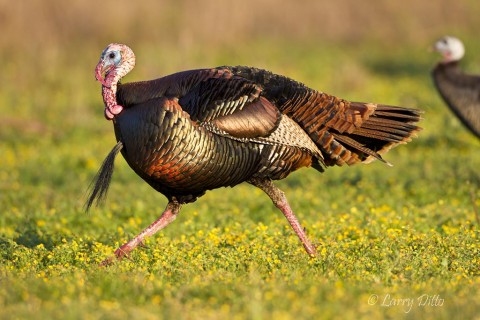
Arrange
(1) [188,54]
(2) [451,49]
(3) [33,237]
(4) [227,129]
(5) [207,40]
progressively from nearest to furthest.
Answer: (4) [227,129] → (3) [33,237] → (2) [451,49] → (1) [188,54] → (5) [207,40]

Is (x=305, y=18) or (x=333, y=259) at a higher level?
(x=305, y=18)

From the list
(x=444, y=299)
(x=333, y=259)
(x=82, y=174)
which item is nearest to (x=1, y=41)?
(x=82, y=174)

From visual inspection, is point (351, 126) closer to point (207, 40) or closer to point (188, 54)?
point (188, 54)

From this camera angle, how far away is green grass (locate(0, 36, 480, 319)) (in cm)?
467

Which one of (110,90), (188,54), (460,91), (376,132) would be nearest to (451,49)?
(460,91)

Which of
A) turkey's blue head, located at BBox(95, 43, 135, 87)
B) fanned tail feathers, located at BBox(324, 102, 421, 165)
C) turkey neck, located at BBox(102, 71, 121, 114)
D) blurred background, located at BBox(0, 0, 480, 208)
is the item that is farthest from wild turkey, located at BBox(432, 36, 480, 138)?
turkey neck, located at BBox(102, 71, 121, 114)

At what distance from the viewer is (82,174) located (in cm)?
1112

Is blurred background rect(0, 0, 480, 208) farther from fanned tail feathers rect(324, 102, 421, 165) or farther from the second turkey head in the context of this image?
fanned tail feathers rect(324, 102, 421, 165)

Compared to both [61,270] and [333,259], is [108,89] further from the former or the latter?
[333,259]

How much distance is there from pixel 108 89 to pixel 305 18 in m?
16.4

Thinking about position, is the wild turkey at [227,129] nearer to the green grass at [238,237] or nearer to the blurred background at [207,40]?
the green grass at [238,237]

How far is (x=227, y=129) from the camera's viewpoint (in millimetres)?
6238

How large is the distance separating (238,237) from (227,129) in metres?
1.19

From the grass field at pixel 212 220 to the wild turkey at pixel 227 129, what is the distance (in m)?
0.55
